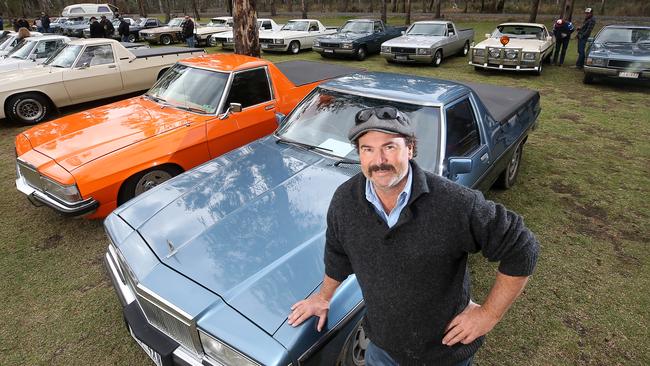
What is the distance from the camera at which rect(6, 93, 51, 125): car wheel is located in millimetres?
7254

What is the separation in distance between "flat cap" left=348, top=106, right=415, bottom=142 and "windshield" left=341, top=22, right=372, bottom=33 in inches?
558

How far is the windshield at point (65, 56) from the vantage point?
7996 millimetres

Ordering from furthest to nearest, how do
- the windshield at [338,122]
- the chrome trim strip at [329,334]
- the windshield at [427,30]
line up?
the windshield at [427,30], the windshield at [338,122], the chrome trim strip at [329,334]

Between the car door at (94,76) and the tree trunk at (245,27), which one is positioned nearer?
the car door at (94,76)

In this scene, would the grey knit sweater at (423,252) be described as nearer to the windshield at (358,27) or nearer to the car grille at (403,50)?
the car grille at (403,50)

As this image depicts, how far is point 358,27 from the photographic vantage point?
14781mm

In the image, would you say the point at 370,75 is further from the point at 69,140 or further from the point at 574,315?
the point at 69,140

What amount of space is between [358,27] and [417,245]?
48.7 feet

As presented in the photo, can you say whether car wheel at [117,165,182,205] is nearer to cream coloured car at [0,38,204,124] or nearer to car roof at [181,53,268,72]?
car roof at [181,53,268,72]

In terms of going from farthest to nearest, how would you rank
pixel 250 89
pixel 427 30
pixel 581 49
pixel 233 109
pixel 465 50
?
pixel 465 50 < pixel 427 30 < pixel 581 49 < pixel 250 89 < pixel 233 109

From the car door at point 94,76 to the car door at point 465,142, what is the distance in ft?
25.6

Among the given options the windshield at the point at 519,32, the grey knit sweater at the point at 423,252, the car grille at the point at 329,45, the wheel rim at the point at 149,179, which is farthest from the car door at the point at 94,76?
the windshield at the point at 519,32

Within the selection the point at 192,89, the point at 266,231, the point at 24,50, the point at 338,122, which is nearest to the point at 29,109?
the point at 24,50

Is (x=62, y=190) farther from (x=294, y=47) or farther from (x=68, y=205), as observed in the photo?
(x=294, y=47)
